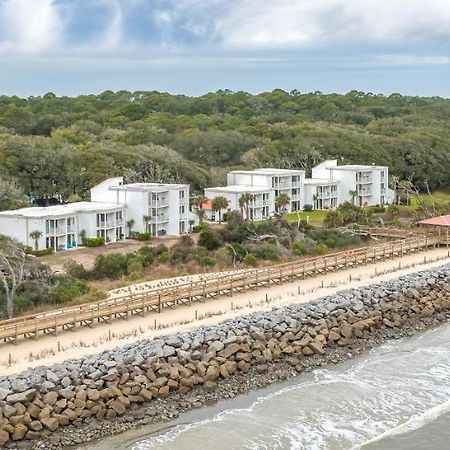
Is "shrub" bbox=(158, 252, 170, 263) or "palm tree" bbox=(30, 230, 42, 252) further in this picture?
"palm tree" bbox=(30, 230, 42, 252)

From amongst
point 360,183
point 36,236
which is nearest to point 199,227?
point 36,236

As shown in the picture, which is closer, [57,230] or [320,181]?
[57,230]

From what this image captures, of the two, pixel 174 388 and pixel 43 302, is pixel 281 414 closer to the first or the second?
pixel 174 388

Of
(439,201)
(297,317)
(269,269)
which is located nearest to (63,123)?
(439,201)

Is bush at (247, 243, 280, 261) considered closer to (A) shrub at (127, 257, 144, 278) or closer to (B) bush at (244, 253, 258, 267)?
(B) bush at (244, 253, 258, 267)

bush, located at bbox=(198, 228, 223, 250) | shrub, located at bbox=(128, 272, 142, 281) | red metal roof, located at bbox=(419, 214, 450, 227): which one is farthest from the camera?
red metal roof, located at bbox=(419, 214, 450, 227)

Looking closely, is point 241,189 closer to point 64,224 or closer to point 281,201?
point 281,201

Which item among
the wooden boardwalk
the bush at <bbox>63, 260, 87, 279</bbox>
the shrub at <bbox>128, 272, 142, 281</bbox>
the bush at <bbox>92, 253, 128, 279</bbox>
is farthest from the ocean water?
the bush at <bbox>63, 260, 87, 279</bbox>
